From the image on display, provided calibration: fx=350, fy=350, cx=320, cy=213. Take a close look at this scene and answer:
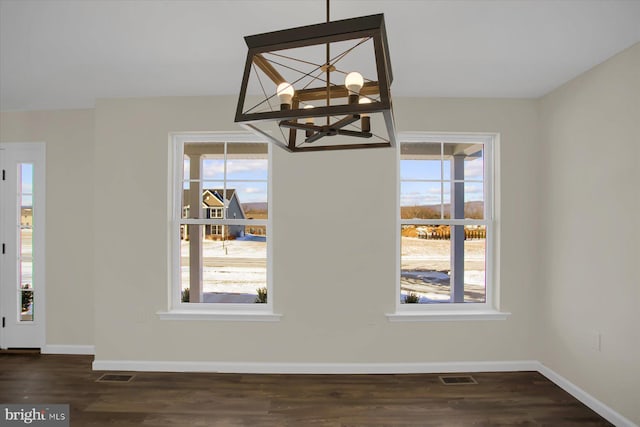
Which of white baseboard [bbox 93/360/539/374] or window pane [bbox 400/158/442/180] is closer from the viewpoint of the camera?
white baseboard [bbox 93/360/539/374]

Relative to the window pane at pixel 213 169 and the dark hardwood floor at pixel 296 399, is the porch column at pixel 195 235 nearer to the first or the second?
the window pane at pixel 213 169

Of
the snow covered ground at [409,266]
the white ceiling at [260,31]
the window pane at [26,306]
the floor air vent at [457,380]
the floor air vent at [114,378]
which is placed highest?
the white ceiling at [260,31]

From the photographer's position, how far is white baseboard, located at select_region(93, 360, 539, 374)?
324cm

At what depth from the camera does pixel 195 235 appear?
138 inches

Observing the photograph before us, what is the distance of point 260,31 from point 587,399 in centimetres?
359

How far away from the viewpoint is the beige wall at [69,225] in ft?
12.3

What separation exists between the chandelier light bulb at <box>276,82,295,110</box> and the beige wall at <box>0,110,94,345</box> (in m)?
3.40

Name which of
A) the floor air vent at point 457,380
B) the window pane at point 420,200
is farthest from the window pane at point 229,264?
the floor air vent at point 457,380

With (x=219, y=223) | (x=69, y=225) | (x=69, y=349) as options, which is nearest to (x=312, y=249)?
(x=219, y=223)

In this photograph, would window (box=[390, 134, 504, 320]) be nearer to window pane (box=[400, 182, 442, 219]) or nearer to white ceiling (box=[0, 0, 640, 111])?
window pane (box=[400, 182, 442, 219])

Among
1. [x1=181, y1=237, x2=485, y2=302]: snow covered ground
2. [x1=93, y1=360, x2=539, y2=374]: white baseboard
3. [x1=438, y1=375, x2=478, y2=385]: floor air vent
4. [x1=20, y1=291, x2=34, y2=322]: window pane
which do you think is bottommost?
[x1=438, y1=375, x2=478, y2=385]: floor air vent

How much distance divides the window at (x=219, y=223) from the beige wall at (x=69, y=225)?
1.11m

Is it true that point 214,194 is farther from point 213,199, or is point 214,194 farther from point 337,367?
point 337,367

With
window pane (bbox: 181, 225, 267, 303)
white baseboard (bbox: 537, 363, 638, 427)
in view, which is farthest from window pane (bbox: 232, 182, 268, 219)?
white baseboard (bbox: 537, 363, 638, 427)
